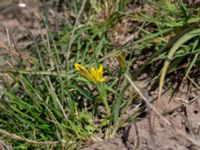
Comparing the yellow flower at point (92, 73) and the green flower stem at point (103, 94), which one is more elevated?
the yellow flower at point (92, 73)

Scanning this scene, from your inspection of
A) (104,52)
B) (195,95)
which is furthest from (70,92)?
(195,95)

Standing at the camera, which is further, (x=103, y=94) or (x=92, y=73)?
(x=103, y=94)

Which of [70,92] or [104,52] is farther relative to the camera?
[104,52]

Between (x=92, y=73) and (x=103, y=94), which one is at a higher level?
(x=92, y=73)

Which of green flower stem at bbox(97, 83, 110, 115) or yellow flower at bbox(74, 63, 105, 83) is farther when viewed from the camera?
green flower stem at bbox(97, 83, 110, 115)

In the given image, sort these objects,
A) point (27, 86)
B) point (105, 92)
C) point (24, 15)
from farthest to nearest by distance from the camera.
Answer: point (24, 15) < point (27, 86) < point (105, 92)

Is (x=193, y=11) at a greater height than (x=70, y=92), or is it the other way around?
(x=193, y=11)

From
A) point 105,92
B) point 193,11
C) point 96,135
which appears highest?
point 193,11

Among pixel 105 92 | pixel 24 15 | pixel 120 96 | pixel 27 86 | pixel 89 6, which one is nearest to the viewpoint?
pixel 120 96

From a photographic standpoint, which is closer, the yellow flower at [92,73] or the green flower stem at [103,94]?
the yellow flower at [92,73]

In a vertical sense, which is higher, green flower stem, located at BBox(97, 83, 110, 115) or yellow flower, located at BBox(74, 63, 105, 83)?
yellow flower, located at BBox(74, 63, 105, 83)

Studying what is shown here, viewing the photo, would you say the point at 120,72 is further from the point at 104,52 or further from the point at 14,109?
the point at 14,109
